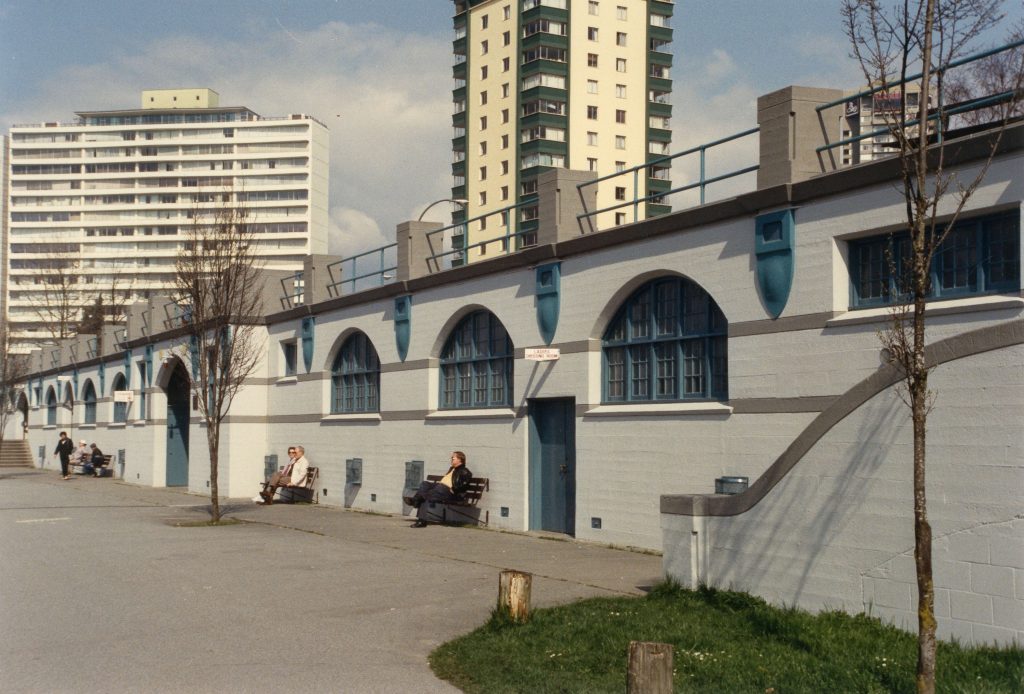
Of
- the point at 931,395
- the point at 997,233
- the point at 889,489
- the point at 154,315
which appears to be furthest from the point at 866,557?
the point at 154,315

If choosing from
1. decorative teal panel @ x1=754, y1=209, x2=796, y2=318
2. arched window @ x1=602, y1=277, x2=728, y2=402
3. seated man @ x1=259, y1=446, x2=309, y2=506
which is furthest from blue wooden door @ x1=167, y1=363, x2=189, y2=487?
decorative teal panel @ x1=754, y1=209, x2=796, y2=318

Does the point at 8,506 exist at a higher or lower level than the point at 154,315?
lower

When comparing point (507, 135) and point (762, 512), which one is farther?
point (507, 135)

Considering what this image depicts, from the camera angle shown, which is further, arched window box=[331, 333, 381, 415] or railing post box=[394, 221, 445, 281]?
arched window box=[331, 333, 381, 415]

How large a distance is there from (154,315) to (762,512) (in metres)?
32.0

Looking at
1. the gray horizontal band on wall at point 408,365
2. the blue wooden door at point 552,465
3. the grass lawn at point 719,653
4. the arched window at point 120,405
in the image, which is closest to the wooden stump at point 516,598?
the grass lawn at point 719,653

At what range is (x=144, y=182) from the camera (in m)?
150

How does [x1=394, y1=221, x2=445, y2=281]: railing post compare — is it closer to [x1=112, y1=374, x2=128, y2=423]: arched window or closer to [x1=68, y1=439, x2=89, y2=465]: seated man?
[x1=112, y1=374, x2=128, y2=423]: arched window

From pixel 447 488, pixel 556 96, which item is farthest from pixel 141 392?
pixel 556 96

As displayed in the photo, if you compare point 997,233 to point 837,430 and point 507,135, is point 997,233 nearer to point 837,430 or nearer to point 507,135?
point 837,430

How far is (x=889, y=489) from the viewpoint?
9.54 meters

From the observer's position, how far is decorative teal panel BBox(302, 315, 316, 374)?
28.9m

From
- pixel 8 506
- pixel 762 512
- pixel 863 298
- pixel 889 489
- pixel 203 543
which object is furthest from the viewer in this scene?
pixel 8 506

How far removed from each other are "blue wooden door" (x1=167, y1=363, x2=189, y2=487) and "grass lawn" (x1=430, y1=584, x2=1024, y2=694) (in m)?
29.3
